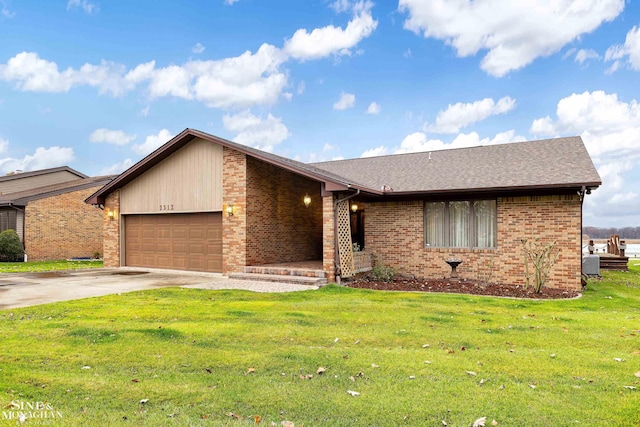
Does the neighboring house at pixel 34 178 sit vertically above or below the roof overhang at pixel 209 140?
above

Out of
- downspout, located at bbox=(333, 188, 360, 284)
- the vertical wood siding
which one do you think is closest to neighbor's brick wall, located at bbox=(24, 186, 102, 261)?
the vertical wood siding

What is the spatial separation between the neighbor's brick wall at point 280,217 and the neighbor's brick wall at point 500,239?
3.19 m

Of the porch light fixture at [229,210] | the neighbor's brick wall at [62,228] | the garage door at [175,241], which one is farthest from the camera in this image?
the neighbor's brick wall at [62,228]

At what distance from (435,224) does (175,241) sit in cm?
981

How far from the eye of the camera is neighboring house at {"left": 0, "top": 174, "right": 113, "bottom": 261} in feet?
68.7

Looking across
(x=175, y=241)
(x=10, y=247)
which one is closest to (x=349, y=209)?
(x=175, y=241)

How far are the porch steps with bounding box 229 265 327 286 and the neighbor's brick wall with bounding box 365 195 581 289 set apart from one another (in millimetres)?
3036

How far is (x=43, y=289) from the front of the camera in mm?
10617

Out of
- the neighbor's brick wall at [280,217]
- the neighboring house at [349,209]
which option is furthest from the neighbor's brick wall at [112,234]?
the neighbor's brick wall at [280,217]

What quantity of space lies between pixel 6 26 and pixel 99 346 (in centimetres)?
2853

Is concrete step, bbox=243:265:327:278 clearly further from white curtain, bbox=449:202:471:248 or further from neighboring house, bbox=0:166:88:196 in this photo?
neighboring house, bbox=0:166:88:196

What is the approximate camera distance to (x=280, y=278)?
489 inches

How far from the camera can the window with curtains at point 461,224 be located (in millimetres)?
12828
